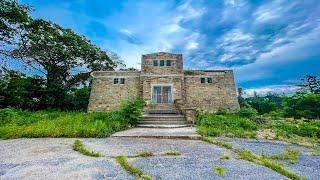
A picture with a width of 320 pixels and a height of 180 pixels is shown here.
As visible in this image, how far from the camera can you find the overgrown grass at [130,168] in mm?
4259

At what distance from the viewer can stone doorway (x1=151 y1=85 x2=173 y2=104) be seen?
2128 cm

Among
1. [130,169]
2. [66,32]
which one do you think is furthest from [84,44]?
[130,169]

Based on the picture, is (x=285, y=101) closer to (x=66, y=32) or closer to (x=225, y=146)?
(x=225, y=146)

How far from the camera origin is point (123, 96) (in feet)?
70.5

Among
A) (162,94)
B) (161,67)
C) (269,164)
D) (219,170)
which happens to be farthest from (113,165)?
(161,67)

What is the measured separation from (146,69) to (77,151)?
15695mm

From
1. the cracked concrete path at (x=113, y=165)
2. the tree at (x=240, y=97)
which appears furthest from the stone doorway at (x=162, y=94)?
the cracked concrete path at (x=113, y=165)

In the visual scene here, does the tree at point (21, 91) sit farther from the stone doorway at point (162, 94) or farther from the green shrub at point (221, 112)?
the green shrub at point (221, 112)

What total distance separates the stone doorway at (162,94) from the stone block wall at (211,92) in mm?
1528

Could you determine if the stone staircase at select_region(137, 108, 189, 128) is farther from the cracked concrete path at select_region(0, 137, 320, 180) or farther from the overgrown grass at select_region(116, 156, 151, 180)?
the overgrown grass at select_region(116, 156, 151, 180)

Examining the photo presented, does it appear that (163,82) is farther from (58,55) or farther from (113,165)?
(113,165)

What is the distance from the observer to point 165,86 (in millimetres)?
21375

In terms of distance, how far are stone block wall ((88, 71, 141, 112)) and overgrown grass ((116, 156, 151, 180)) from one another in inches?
633

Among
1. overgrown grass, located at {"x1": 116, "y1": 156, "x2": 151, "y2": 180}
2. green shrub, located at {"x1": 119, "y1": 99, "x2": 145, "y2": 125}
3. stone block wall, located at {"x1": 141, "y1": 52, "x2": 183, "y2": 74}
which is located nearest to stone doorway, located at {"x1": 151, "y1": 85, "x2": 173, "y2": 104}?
stone block wall, located at {"x1": 141, "y1": 52, "x2": 183, "y2": 74}
